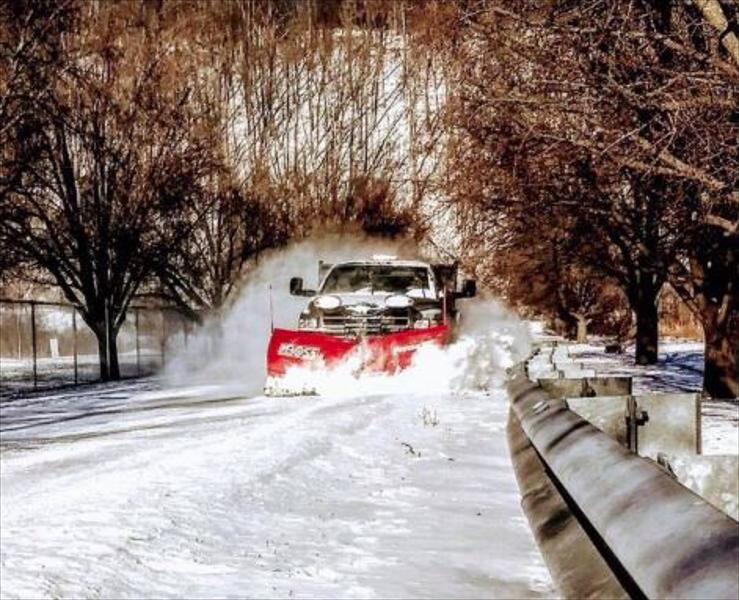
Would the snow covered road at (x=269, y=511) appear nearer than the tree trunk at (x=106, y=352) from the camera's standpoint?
Yes

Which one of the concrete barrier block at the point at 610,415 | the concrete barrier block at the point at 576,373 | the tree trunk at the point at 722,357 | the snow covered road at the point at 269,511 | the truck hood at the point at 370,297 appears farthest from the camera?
the truck hood at the point at 370,297

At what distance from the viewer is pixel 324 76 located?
4169cm

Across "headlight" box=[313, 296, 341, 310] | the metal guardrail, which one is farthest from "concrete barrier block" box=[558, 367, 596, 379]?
"headlight" box=[313, 296, 341, 310]

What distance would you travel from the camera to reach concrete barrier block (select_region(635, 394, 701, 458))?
3.64m

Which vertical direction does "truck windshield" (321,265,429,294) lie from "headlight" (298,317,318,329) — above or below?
above

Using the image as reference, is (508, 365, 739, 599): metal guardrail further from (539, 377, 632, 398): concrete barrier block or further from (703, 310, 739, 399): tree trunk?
(703, 310, 739, 399): tree trunk

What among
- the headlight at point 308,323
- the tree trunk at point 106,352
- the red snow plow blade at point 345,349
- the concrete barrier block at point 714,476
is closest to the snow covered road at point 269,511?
the concrete barrier block at point 714,476

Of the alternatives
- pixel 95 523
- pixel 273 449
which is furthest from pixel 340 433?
pixel 95 523

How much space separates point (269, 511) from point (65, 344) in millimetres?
25551

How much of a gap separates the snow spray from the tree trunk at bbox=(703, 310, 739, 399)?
3.32 metres

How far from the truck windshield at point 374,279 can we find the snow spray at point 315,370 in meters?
1.24

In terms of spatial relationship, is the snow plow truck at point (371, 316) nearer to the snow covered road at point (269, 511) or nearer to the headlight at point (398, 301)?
the headlight at point (398, 301)

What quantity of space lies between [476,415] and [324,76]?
101 feet

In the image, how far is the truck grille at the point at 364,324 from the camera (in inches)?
726
